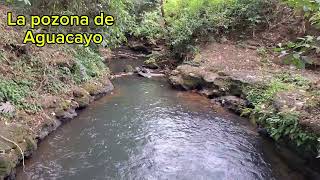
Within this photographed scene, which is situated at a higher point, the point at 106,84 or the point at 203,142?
the point at 106,84

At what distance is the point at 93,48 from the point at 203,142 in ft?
22.4

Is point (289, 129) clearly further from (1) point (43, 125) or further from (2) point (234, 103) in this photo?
(1) point (43, 125)

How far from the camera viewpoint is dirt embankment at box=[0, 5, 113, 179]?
22.0 feet

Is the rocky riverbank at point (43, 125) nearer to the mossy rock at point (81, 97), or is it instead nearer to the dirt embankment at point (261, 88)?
the mossy rock at point (81, 97)

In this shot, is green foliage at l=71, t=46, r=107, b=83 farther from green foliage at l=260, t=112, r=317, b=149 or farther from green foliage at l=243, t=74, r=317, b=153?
green foliage at l=260, t=112, r=317, b=149

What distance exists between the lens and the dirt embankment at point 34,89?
671 cm

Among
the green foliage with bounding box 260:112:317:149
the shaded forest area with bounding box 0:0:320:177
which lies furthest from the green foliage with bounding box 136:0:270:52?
the green foliage with bounding box 260:112:317:149

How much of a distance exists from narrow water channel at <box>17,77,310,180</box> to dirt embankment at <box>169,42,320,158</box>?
1.89 feet

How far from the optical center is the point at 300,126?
721cm

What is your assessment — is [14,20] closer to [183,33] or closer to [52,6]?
[52,6]

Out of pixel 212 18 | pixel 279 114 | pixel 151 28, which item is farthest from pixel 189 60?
pixel 279 114

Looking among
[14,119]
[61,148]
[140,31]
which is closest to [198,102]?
[61,148]

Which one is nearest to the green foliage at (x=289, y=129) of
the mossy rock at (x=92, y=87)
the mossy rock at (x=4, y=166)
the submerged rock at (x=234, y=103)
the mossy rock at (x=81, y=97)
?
the submerged rock at (x=234, y=103)

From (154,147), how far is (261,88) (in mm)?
4517
